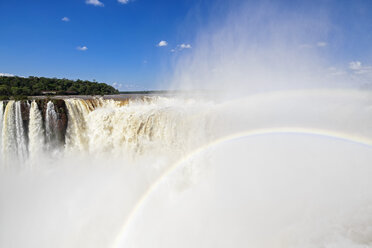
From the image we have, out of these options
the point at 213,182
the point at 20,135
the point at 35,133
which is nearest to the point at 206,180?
the point at 213,182

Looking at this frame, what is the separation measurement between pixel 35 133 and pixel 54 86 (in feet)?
77.0

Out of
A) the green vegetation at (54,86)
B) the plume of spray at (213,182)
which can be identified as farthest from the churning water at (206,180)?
the green vegetation at (54,86)

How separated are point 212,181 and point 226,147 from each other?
1.65 meters

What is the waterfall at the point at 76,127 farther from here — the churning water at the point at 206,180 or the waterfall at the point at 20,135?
the waterfall at the point at 20,135

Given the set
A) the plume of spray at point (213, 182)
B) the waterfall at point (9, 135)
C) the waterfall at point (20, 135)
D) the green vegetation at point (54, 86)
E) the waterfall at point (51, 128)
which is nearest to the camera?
the plume of spray at point (213, 182)

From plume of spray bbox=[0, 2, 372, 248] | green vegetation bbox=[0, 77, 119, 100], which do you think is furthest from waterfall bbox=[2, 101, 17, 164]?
green vegetation bbox=[0, 77, 119, 100]

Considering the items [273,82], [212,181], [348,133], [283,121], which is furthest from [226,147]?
[273,82]

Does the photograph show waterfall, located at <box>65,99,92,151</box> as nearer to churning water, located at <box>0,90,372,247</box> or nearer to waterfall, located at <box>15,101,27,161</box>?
churning water, located at <box>0,90,372,247</box>

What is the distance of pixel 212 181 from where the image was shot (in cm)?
970

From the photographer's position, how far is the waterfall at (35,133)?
511 inches

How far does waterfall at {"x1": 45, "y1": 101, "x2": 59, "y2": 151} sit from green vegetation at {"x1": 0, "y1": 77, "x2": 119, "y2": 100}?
16527 millimetres

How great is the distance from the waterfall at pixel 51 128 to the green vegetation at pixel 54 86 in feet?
54.2

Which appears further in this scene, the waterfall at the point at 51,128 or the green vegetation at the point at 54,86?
the green vegetation at the point at 54,86

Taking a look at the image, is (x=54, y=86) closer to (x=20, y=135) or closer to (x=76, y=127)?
(x=20, y=135)
